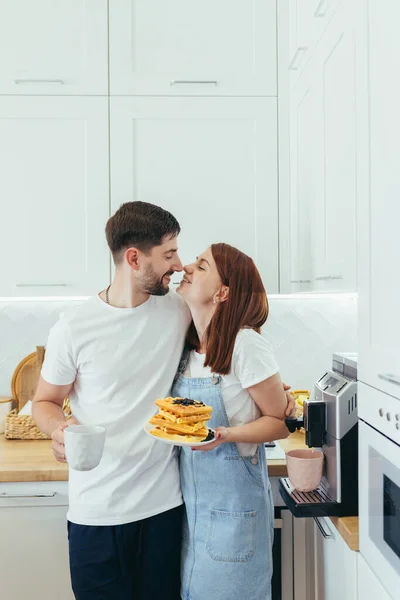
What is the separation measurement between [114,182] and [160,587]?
1.13 meters

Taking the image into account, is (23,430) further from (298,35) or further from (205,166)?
(298,35)

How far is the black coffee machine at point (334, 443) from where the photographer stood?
122cm

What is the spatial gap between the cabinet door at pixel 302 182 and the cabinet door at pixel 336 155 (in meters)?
0.06

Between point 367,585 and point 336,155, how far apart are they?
91 cm

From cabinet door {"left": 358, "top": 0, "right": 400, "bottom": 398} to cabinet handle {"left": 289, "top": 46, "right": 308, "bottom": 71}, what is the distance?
697 millimetres

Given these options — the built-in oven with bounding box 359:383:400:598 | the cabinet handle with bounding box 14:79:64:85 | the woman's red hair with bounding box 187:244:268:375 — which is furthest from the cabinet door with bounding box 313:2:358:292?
the cabinet handle with bounding box 14:79:64:85

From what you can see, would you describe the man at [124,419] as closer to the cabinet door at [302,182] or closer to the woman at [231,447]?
the woman at [231,447]

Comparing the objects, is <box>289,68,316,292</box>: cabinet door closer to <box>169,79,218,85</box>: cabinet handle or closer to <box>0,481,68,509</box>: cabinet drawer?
<box>169,79,218,85</box>: cabinet handle

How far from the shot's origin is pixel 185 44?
184cm

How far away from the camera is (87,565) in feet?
4.29

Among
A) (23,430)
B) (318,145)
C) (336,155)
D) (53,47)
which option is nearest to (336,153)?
(336,155)

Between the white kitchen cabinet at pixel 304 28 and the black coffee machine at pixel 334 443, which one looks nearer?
the black coffee machine at pixel 334 443

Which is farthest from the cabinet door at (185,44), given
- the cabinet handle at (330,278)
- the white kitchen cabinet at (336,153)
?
the cabinet handle at (330,278)

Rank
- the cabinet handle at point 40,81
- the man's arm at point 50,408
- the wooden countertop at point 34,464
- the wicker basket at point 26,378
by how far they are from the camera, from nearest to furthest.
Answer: the man's arm at point 50,408 → the wooden countertop at point 34,464 → the cabinet handle at point 40,81 → the wicker basket at point 26,378
